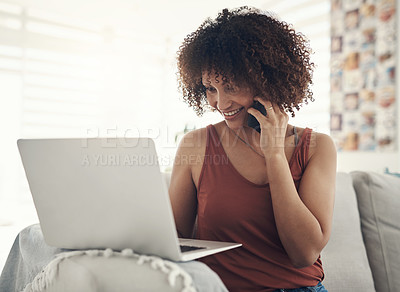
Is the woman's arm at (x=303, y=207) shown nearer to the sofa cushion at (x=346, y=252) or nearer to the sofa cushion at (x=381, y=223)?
the sofa cushion at (x=346, y=252)

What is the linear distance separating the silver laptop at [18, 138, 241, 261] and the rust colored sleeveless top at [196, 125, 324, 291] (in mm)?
252

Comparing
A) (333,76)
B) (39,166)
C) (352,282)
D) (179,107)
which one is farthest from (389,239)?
(179,107)

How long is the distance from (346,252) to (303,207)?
511 mm

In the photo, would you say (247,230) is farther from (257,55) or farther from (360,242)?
(360,242)

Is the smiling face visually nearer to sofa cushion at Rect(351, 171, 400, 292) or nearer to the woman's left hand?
the woman's left hand

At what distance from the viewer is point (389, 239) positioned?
1.34m

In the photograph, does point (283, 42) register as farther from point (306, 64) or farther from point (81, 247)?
point (81, 247)

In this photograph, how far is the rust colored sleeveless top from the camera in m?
0.97

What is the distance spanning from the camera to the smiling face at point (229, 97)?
1.04m

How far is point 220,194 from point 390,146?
2316 mm

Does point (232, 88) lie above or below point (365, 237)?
above

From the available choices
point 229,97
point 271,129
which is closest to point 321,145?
point 271,129

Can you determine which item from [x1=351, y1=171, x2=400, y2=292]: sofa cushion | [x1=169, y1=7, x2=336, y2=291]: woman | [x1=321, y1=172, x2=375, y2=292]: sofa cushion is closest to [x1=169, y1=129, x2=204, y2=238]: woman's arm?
[x1=169, y1=7, x2=336, y2=291]: woman

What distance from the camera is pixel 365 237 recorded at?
4.57 ft
